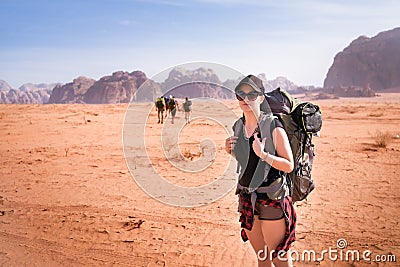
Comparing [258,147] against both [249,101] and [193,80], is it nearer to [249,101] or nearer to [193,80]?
[249,101]

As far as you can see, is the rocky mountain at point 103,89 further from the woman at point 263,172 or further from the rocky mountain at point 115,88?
the woman at point 263,172

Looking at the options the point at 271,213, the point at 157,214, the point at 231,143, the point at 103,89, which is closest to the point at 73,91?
the point at 103,89

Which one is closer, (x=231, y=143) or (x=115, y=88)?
(x=231, y=143)

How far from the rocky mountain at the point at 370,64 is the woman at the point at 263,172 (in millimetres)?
86347

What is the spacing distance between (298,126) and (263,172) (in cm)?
45

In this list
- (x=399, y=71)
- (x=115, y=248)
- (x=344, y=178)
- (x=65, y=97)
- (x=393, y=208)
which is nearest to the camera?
(x=115, y=248)

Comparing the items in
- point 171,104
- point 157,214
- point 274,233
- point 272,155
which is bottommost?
point 157,214

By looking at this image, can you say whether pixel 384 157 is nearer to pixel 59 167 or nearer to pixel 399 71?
pixel 59 167

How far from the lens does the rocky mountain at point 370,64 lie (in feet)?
280

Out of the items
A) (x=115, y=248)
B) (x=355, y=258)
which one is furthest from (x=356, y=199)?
(x=115, y=248)

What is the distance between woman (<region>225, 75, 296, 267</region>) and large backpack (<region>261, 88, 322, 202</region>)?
0.41 feet

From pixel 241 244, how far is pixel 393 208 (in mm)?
3010

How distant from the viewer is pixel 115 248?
4387 mm

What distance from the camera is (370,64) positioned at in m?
89.4
